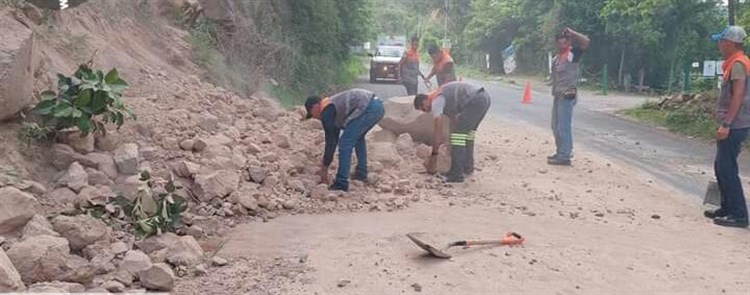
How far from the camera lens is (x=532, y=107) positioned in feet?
61.9

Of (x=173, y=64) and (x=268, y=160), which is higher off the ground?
(x=173, y=64)

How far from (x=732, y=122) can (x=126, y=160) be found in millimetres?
4890

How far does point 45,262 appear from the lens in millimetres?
3875

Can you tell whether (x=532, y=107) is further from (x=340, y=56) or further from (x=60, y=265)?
(x=60, y=265)

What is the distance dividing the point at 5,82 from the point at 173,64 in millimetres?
5198

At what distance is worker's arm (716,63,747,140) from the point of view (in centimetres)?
602

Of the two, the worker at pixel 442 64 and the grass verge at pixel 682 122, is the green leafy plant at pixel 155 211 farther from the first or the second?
the grass verge at pixel 682 122

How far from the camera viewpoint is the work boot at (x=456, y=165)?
7.50 meters

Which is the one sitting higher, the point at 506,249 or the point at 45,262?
the point at 45,262

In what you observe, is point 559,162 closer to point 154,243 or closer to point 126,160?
point 126,160

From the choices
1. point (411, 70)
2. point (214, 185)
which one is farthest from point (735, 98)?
point (411, 70)

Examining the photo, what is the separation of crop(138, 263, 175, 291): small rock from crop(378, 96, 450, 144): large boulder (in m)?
4.87

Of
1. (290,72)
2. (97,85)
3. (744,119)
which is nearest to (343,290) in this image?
(97,85)

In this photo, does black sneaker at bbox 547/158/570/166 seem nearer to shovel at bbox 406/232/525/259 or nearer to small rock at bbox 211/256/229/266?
shovel at bbox 406/232/525/259
